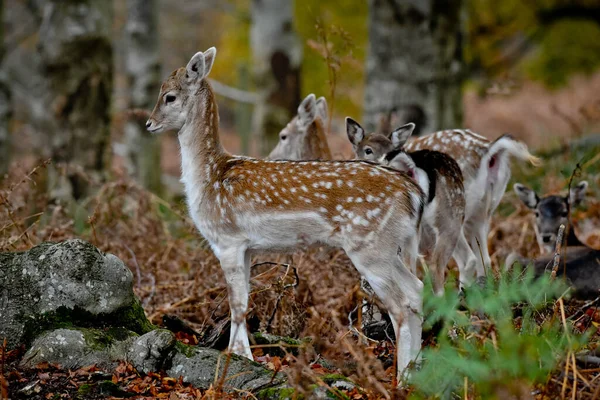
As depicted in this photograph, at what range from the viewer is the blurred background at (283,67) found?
11031 millimetres

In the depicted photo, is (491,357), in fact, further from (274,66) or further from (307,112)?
(274,66)

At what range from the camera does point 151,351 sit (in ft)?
17.0

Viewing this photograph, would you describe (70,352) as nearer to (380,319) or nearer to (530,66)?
(380,319)

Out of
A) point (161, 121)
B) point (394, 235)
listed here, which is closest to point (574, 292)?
point (394, 235)

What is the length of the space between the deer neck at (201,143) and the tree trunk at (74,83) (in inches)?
231

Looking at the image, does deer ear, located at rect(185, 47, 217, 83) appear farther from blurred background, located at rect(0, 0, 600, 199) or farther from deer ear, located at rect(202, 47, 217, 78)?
blurred background, located at rect(0, 0, 600, 199)

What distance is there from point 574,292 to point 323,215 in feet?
8.08

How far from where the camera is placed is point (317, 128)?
9273 mm

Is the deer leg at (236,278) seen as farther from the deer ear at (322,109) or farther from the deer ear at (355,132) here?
the deer ear at (322,109)

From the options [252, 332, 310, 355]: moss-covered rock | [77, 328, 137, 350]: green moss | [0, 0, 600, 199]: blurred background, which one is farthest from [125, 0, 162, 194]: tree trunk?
[77, 328, 137, 350]: green moss

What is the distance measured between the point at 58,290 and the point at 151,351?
2.45 ft

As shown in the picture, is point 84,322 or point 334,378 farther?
point 84,322

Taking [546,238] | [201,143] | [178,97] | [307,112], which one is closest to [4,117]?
[307,112]

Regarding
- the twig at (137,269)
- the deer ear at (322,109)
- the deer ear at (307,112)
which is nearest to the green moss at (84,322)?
the twig at (137,269)
